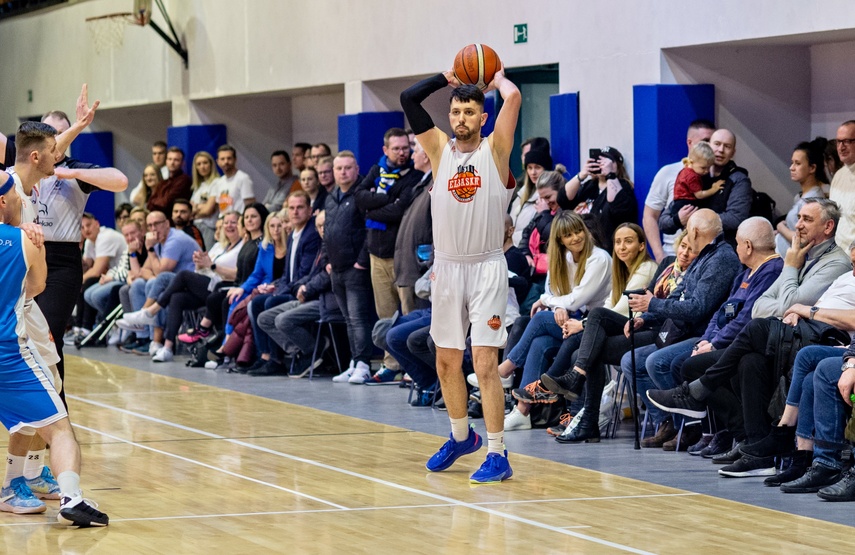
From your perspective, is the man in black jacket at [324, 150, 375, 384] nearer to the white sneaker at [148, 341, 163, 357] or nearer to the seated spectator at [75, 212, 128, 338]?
the white sneaker at [148, 341, 163, 357]

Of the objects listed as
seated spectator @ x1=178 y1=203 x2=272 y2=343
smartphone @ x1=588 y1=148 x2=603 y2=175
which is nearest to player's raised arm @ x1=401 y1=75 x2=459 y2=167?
smartphone @ x1=588 y1=148 x2=603 y2=175

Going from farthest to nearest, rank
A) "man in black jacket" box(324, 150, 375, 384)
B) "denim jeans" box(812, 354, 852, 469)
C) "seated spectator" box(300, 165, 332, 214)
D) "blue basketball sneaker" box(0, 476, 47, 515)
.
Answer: "seated spectator" box(300, 165, 332, 214), "man in black jacket" box(324, 150, 375, 384), "denim jeans" box(812, 354, 852, 469), "blue basketball sneaker" box(0, 476, 47, 515)

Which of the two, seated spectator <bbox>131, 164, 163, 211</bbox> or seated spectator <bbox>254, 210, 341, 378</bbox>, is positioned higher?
seated spectator <bbox>131, 164, 163, 211</bbox>

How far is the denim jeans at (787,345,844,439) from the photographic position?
646 centimetres

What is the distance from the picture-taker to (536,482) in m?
6.70

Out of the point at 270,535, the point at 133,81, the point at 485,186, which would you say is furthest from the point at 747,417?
the point at 133,81

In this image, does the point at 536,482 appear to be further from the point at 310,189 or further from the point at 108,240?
the point at 108,240

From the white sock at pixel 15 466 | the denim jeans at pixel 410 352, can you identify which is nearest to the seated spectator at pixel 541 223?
the denim jeans at pixel 410 352

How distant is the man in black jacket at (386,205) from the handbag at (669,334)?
3.03m

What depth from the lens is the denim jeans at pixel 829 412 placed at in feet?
20.6

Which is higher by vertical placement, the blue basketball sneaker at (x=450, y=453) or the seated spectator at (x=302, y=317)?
the seated spectator at (x=302, y=317)

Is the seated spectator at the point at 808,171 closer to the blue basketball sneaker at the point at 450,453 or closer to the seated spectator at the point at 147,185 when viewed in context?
the blue basketball sneaker at the point at 450,453

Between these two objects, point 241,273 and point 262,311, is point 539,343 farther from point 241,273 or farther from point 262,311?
point 241,273

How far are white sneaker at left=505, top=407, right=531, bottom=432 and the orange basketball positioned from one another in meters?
2.35
